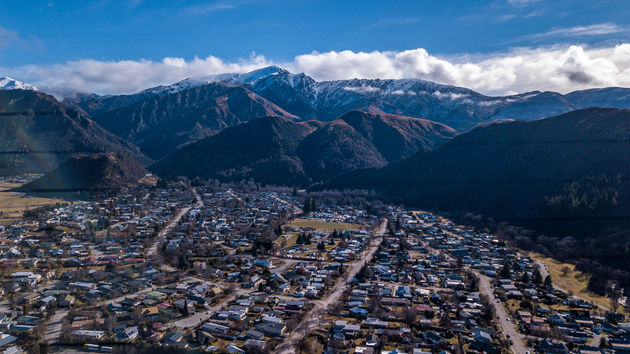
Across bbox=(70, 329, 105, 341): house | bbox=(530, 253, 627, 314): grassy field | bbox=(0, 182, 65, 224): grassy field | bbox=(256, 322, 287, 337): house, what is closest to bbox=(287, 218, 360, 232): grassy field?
bbox=(530, 253, 627, 314): grassy field

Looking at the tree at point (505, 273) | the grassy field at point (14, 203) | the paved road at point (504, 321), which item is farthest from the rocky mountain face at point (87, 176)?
the tree at point (505, 273)

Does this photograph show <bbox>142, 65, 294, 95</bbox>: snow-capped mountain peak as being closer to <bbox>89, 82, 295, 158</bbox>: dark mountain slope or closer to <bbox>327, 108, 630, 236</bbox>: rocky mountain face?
<bbox>89, 82, 295, 158</bbox>: dark mountain slope

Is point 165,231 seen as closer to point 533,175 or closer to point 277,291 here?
point 277,291

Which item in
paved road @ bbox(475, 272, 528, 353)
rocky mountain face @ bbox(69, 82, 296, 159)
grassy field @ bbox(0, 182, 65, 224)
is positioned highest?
rocky mountain face @ bbox(69, 82, 296, 159)

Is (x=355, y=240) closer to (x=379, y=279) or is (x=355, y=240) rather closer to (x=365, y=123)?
(x=379, y=279)

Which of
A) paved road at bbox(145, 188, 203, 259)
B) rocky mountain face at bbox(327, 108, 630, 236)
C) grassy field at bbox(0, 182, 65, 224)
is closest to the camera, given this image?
paved road at bbox(145, 188, 203, 259)

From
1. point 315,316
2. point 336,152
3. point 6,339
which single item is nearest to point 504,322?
point 315,316

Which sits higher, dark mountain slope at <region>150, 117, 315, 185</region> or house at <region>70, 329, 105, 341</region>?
dark mountain slope at <region>150, 117, 315, 185</region>

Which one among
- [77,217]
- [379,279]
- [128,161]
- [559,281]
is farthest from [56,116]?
[559,281]
